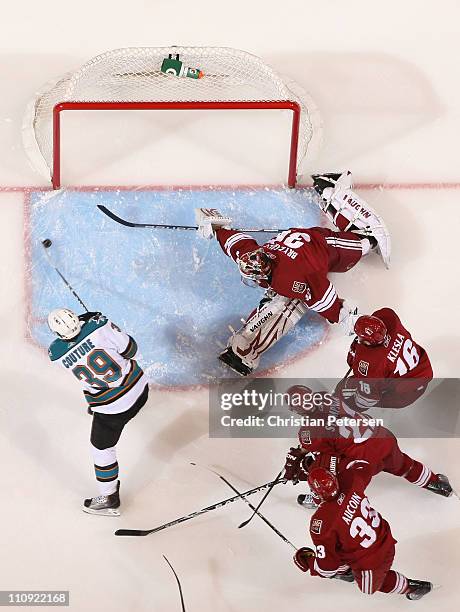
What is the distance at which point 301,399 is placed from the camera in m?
5.16

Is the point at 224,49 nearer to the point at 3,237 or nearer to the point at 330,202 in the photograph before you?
the point at 330,202

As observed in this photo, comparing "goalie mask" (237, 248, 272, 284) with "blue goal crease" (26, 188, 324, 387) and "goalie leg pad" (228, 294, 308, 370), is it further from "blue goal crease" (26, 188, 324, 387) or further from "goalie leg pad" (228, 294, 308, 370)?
"blue goal crease" (26, 188, 324, 387)

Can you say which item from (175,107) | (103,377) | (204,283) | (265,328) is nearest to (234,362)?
(265,328)

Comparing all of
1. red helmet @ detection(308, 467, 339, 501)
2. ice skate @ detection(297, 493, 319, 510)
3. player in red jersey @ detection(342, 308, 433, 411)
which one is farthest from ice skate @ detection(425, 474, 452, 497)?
red helmet @ detection(308, 467, 339, 501)

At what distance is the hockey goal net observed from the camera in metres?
5.92

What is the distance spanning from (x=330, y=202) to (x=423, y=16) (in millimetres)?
1426

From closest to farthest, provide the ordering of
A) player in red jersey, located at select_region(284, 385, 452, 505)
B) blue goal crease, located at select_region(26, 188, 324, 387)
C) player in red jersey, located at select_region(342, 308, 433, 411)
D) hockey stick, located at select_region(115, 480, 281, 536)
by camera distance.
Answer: player in red jersey, located at select_region(284, 385, 452, 505)
player in red jersey, located at select_region(342, 308, 433, 411)
hockey stick, located at select_region(115, 480, 281, 536)
blue goal crease, located at select_region(26, 188, 324, 387)

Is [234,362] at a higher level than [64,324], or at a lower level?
lower

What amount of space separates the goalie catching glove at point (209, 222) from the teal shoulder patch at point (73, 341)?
92 centimetres

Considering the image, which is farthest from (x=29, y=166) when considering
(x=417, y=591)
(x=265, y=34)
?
(x=417, y=591)

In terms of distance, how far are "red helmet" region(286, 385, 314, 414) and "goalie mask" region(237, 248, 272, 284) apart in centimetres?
56

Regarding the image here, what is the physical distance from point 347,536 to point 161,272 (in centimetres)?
172

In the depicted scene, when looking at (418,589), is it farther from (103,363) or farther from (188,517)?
(103,363)

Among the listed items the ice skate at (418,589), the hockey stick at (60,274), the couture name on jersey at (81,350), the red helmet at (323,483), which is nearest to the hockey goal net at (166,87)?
the hockey stick at (60,274)
